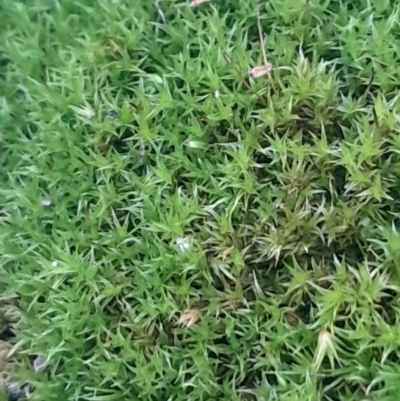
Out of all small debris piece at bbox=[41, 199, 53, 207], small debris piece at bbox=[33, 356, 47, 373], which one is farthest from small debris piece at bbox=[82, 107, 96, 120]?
small debris piece at bbox=[33, 356, 47, 373]

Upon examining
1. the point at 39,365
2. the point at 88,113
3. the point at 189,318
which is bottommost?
the point at 39,365

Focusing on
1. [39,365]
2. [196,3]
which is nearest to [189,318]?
[39,365]

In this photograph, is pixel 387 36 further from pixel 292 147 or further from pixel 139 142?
pixel 139 142

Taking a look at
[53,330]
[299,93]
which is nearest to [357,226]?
[299,93]

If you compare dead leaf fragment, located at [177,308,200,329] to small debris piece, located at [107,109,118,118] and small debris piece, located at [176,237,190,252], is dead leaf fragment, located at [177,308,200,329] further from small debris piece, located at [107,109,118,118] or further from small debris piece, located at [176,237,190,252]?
small debris piece, located at [107,109,118,118]

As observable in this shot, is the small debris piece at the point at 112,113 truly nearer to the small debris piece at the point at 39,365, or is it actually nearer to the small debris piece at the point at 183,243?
the small debris piece at the point at 183,243

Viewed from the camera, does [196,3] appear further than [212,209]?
Yes

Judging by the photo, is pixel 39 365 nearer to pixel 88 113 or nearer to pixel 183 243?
pixel 183 243
